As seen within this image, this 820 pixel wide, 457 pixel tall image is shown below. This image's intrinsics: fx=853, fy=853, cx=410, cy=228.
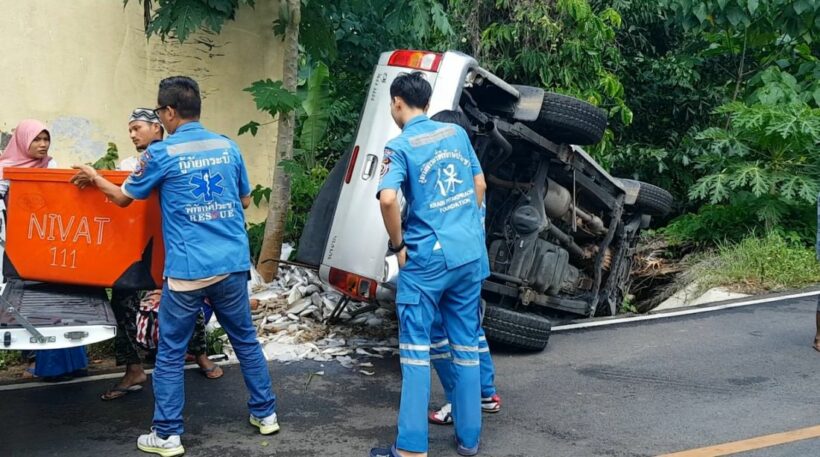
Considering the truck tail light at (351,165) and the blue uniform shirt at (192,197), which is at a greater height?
the truck tail light at (351,165)

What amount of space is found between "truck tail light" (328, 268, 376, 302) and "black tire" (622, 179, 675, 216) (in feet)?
11.2

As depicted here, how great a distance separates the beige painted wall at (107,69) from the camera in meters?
7.52

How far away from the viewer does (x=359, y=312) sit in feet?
22.6

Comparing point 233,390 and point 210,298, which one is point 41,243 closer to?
point 210,298

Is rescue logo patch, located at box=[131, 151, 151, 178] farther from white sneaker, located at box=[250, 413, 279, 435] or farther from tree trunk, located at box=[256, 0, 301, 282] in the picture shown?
tree trunk, located at box=[256, 0, 301, 282]

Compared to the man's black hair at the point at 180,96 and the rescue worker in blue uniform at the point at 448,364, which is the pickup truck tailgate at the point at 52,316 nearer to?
the man's black hair at the point at 180,96

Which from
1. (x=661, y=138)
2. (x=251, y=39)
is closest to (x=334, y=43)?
(x=251, y=39)

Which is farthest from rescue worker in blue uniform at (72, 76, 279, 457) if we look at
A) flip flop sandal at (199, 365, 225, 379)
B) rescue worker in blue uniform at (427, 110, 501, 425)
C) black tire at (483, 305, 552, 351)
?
black tire at (483, 305, 552, 351)

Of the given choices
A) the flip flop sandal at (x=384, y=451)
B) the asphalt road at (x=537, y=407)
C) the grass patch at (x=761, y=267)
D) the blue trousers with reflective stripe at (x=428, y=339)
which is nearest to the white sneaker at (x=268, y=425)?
the asphalt road at (x=537, y=407)

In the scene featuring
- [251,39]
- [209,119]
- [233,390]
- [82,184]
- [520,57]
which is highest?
[520,57]

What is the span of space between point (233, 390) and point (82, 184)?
1.76 metres

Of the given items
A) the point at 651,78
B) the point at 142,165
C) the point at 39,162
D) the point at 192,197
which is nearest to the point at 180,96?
the point at 142,165

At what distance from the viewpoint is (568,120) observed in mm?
6473

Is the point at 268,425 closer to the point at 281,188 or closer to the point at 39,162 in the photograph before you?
the point at 39,162
